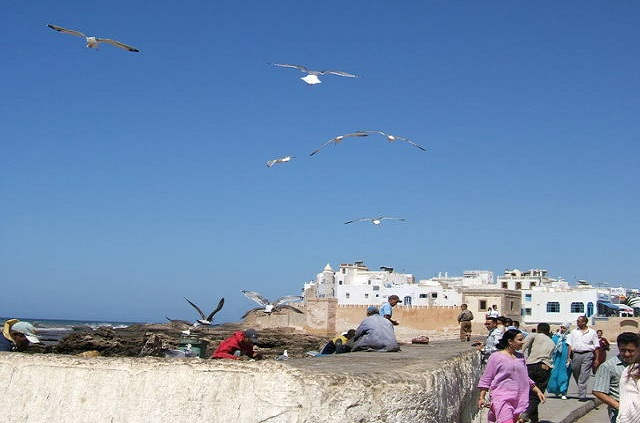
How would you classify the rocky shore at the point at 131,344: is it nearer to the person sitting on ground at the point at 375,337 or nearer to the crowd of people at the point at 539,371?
the person sitting on ground at the point at 375,337

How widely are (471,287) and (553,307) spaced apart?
325 inches

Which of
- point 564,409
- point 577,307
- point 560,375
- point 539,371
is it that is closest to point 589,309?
point 577,307

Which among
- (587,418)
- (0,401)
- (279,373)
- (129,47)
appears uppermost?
(129,47)

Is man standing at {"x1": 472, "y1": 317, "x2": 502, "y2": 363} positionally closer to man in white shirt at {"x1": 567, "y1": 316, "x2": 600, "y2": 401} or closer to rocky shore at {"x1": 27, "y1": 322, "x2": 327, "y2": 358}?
man in white shirt at {"x1": 567, "y1": 316, "x2": 600, "y2": 401}

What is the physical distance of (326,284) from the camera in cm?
7550

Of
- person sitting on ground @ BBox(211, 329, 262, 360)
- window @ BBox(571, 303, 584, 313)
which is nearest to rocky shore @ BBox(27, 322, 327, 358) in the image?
person sitting on ground @ BBox(211, 329, 262, 360)

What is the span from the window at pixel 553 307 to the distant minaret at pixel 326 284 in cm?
2290

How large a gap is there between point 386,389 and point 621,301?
68.7 m

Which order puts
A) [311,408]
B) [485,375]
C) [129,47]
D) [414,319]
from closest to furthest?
[311,408], [485,375], [129,47], [414,319]

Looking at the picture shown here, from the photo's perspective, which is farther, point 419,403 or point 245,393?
point 419,403

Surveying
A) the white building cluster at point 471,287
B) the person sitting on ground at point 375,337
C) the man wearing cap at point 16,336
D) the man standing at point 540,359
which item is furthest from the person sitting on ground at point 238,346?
the white building cluster at point 471,287

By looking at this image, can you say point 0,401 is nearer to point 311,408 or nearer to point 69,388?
point 69,388

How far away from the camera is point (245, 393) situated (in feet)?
12.5

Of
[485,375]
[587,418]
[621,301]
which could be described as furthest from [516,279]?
[485,375]
